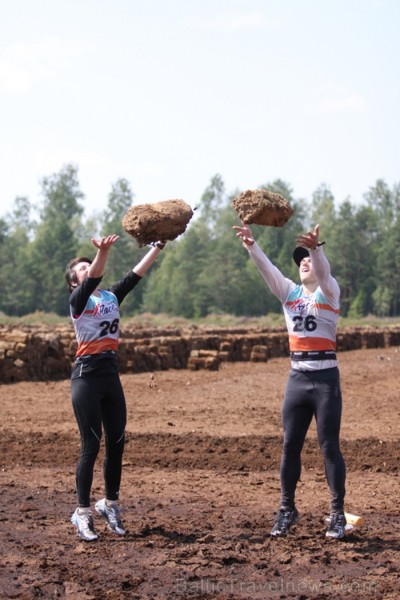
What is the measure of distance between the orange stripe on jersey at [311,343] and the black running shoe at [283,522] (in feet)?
4.08

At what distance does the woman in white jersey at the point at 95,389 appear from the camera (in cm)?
674

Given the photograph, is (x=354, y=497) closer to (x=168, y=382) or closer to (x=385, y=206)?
(x=168, y=382)

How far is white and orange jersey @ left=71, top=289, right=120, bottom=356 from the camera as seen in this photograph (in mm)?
6855

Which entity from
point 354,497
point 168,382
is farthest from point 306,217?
point 354,497

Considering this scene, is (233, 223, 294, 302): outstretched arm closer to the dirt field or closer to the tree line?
the dirt field

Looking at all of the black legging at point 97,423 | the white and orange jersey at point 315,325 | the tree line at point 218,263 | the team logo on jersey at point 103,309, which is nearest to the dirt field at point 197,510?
the black legging at point 97,423

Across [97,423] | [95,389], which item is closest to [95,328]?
[95,389]

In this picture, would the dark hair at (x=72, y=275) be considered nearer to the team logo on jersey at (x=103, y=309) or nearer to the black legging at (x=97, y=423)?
the team logo on jersey at (x=103, y=309)

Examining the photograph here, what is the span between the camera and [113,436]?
6.91 m

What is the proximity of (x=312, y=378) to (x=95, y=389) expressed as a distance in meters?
1.64

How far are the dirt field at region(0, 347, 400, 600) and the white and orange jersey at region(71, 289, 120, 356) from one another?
1.43 m

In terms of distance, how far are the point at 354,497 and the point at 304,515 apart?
1.04m

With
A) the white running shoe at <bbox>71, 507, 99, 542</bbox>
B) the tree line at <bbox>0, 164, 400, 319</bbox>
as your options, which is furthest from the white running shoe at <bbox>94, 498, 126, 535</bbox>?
the tree line at <bbox>0, 164, 400, 319</bbox>

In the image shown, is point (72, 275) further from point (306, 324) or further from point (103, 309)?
point (306, 324)
